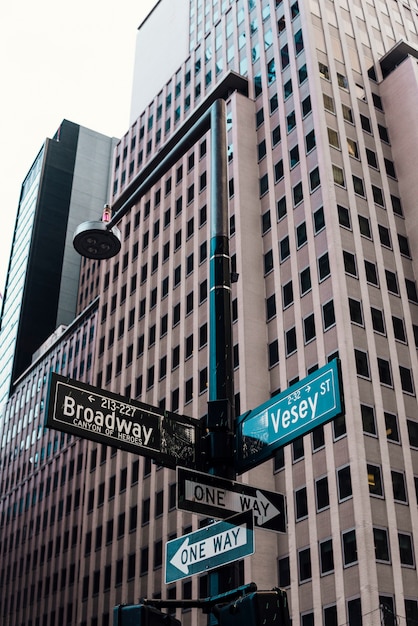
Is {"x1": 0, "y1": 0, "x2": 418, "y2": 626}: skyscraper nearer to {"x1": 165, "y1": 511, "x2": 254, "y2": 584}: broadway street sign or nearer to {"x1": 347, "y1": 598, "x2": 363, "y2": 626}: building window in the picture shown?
{"x1": 347, "y1": 598, "x2": 363, "y2": 626}: building window

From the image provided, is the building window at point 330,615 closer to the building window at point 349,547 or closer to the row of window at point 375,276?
the building window at point 349,547

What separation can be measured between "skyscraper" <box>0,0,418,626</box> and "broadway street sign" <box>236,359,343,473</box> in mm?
32326

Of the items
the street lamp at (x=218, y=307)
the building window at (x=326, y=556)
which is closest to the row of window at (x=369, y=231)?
the building window at (x=326, y=556)

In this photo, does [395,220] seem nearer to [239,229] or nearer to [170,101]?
[239,229]

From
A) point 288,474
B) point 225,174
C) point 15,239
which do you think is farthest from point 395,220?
point 15,239

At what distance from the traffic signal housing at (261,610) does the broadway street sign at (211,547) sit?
1041 mm

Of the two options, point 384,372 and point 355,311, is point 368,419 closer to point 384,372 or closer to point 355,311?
point 384,372

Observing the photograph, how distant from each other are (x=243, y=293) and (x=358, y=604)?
2538 cm

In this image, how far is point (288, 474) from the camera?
5153 centimetres

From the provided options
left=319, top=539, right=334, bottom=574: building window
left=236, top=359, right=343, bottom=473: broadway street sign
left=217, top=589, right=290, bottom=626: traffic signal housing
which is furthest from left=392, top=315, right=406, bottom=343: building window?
left=217, top=589, right=290, bottom=626: traffic signal housing

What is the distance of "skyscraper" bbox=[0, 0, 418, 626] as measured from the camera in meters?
47.2

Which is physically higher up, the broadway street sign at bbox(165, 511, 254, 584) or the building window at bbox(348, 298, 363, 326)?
the building window at bbox(348, 298, 363, 326)

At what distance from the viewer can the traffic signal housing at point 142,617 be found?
6293 millimetres

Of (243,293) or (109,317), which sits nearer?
(243,293)
